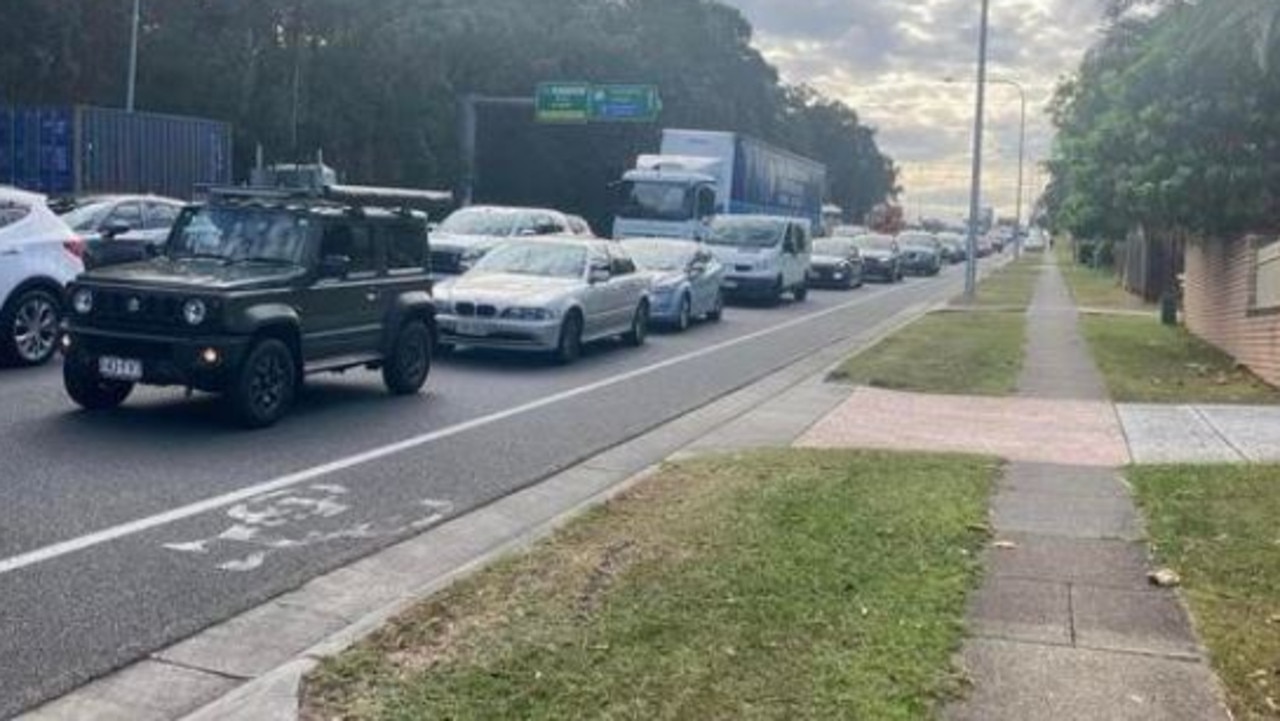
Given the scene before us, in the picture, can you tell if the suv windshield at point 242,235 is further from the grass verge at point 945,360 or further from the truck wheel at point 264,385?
the grass verge at point 945,360

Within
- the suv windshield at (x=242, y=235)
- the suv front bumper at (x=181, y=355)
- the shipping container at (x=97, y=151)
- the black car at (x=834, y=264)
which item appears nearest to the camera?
the suv front bumper at (x=181, y=355)

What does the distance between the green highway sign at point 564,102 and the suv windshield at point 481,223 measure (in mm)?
27605

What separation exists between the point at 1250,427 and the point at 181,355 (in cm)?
877

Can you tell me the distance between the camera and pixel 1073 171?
96.4 feet

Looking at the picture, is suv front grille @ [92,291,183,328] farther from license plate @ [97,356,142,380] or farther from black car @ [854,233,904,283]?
black car @ [854,233,904,283]

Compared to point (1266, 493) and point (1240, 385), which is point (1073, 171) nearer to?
point (1240, 385)

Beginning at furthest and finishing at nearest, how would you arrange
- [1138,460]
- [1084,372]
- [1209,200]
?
[1209,200] < [1084,372] < [1138,460]

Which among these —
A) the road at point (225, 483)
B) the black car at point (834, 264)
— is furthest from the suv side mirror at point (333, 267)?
the black car at point (834, 264)

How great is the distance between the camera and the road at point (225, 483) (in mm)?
6234

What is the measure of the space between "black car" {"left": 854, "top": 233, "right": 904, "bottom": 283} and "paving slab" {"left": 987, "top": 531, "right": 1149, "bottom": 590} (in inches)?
1545

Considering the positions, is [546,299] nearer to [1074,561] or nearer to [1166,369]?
[1166,369]

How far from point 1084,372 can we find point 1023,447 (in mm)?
6551

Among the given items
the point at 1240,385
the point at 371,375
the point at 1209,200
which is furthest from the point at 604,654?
the point at 1209,200

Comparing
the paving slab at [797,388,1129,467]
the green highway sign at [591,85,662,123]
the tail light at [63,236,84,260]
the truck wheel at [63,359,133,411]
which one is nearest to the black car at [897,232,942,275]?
the green highway sign at [591,85,662,123]
